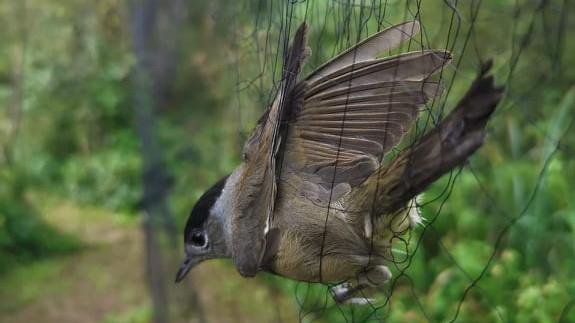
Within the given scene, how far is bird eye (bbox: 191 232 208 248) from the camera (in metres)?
2.16

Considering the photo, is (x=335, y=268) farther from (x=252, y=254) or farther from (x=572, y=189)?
(x=572, y=189)

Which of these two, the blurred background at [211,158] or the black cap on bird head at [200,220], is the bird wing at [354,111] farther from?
the black cap on bird head at [200,220]

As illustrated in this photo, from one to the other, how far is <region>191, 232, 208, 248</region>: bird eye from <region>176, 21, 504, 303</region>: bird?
0.28 metres

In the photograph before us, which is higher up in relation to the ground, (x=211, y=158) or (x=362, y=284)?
(x=362, y=284)

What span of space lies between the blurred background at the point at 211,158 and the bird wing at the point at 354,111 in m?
0.08

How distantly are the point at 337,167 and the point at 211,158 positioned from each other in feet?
13.0

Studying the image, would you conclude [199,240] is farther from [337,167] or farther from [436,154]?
[436,154]

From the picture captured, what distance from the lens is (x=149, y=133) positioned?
15.7ft

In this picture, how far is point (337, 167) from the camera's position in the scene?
176 centimetres

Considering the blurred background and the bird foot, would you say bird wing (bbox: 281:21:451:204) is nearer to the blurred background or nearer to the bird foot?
the blurred background

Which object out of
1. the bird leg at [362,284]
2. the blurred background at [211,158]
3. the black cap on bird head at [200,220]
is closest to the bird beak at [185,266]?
the black cap on bird head at [200,220]

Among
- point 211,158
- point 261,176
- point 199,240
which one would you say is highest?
point 261,176

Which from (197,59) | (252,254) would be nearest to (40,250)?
(197,59)

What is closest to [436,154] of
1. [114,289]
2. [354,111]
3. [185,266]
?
[354,111]
